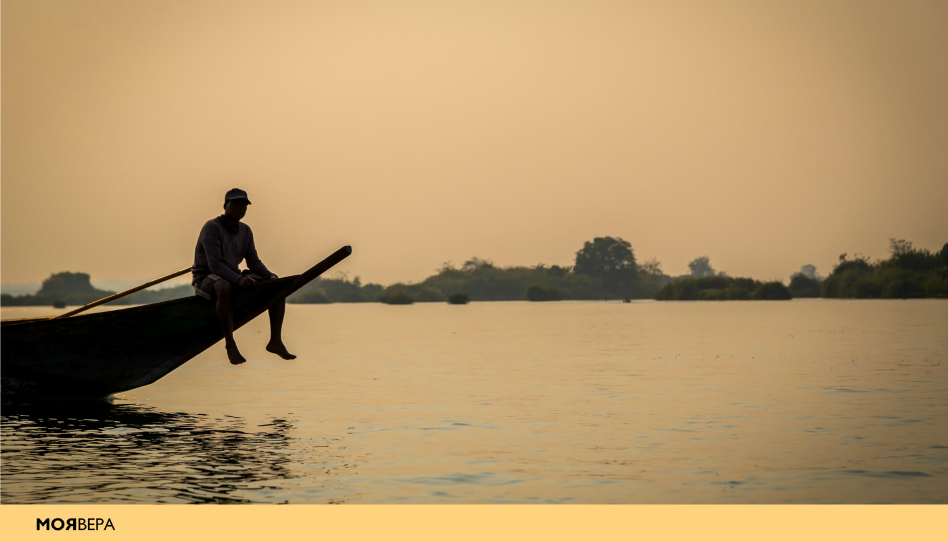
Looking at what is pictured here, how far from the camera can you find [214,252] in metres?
9.98

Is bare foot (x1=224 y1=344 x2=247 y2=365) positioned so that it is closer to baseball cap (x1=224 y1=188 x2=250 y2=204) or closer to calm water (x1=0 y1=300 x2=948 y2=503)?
calm water (x1=0 y1=300 x2=948 y2=503)

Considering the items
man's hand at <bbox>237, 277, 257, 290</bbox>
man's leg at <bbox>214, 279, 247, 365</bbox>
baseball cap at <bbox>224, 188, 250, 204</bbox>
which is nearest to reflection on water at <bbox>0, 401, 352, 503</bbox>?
man's leg at <bbox>214, 279, 247, 365</bbox>

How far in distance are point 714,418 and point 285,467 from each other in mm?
5407

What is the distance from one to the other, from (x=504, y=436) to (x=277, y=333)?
2.74 m

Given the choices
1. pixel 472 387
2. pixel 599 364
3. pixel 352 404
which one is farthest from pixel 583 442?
pixel 599 364

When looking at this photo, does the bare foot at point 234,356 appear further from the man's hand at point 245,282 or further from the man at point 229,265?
the man's hand at point 245,282

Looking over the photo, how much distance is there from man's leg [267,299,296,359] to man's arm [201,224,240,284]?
69 centimetres

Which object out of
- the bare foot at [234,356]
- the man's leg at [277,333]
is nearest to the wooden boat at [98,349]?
the man's leg at [277,333]

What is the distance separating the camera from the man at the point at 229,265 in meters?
9.96

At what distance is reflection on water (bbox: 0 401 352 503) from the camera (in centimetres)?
725

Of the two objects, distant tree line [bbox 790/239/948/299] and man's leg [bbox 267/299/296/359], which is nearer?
man's leg [bbox 267/299/296/359]

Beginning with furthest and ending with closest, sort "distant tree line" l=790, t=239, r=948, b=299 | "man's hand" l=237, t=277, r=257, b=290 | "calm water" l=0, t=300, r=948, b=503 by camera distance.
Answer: "distant tree line" l=790, t=239, r=948, b=299 → "man's hand" l=237, t=277, r=257, b=290 → "calm water" l=0, t=300, r=948, b=503

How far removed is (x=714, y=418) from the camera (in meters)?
11.1

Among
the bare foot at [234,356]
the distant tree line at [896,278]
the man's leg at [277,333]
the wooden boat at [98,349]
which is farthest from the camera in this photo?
the distant tree line at [896,278]
